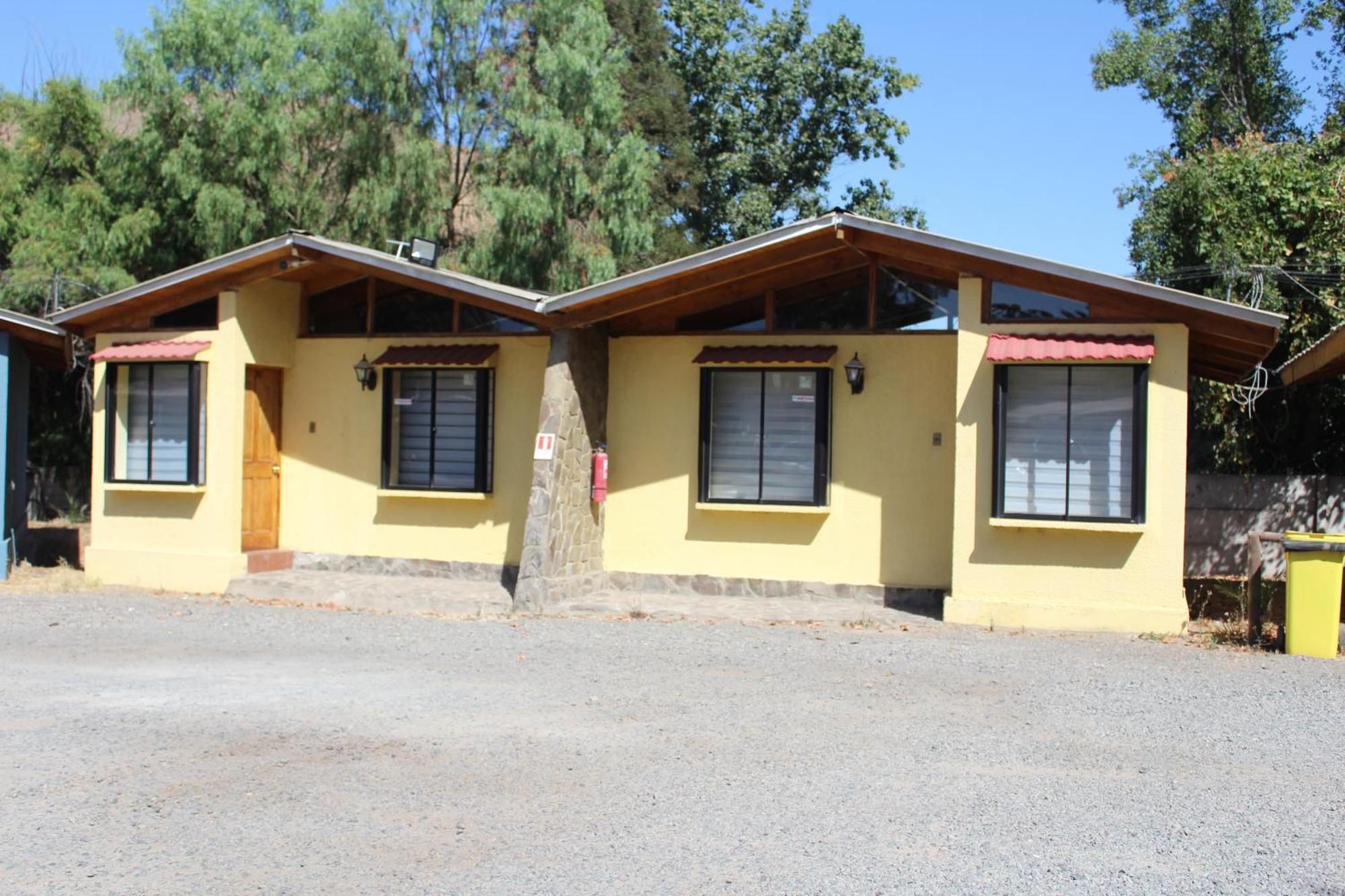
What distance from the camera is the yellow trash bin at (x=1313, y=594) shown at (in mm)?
9906

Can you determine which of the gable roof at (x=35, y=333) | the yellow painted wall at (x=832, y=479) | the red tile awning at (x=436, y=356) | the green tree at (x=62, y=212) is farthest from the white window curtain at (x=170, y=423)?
the green tree at (x=62, y=212)

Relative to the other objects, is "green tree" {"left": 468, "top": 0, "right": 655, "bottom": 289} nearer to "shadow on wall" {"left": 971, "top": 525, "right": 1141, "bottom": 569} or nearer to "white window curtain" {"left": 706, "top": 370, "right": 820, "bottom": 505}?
"white window curtain" {"left": 706, "top": 370, "right": 820, "bottom": 505}

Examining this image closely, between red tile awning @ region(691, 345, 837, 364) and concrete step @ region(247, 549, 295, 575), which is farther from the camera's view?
concrete step @ region(247, 549, 295, 575)

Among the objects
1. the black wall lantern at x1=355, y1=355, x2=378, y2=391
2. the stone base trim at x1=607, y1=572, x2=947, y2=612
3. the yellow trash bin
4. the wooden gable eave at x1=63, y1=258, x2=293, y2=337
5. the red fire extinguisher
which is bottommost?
the stone base trim at x1=607, y1=572, x2=947, y2=612

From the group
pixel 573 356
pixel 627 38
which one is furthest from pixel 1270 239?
pixel 627 38

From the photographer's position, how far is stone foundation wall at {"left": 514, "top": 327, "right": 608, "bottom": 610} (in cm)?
1223

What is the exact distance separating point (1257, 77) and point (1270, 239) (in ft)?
38.7

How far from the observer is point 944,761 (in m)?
6.63

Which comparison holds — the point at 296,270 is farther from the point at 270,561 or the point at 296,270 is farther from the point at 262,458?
the point at 270,561

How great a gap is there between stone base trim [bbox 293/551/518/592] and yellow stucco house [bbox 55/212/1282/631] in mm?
33

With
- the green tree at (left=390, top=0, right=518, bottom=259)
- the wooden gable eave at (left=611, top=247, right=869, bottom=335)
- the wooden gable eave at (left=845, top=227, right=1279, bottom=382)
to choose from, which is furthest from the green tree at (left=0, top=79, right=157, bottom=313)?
the wooden gable eave at (left=845, top=227, right=1279, bottom=382)

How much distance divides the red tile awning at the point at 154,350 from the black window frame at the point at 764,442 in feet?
17.6

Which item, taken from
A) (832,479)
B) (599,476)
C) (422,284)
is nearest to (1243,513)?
(832,479)

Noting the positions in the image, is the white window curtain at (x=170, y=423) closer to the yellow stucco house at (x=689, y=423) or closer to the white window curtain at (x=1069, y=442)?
the yellow stucco house at (x=689, y=423)
